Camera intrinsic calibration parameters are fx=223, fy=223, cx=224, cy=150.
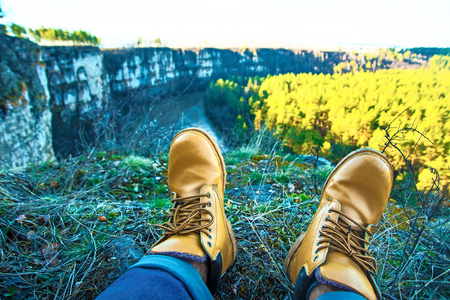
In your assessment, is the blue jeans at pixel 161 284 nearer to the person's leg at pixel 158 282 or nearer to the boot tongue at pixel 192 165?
the person's leg at pixel 158 282

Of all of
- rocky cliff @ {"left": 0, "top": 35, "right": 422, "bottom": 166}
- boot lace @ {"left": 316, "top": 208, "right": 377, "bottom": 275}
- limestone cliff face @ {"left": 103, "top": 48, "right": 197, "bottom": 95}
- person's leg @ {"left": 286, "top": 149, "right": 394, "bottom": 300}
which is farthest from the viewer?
limestone cliff face @ {"left": 103, "top": 48, "right": 197, "bottom": 95}

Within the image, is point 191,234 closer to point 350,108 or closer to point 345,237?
point 345,237

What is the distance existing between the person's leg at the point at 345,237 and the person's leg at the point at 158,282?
434 millimetres

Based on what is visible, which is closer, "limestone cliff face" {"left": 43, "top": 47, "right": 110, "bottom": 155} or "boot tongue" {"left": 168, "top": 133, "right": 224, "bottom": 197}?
"boot tongue" {"left": 168, "top": 133, "right": 224, "bottom": 197}

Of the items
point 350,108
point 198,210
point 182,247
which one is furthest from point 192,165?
point 350,108

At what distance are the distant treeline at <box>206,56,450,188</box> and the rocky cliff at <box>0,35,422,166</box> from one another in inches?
201

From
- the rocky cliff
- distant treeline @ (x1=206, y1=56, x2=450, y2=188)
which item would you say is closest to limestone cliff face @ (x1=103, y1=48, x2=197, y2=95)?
the rocky cliff

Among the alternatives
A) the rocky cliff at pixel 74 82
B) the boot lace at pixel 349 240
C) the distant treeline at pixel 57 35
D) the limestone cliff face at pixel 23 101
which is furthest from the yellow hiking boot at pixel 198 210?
the distant treeline at pixel 57 35

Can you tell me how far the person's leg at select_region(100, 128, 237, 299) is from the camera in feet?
2.68

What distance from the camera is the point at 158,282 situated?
792mm

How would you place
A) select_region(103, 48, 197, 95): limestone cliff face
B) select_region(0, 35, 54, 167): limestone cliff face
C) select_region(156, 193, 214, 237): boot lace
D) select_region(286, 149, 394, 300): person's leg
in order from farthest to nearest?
1. select_region(103, 48, 197, 95): limestone cliff face
2. select_region(0, 35, 54, 167): limestone cliff face
3. select_region(156, 193, 214, 237): boot lace
4. select_region(286, 149, 394, 300): person's leg

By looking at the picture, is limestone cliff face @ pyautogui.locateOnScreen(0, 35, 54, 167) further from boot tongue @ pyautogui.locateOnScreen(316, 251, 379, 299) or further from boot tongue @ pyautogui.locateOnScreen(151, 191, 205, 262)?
boot tongue @ pyautogui.locateOnScreen(316, 251, 379, 299)

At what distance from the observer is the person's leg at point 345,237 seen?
2.84ft

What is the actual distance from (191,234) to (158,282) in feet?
1.06
